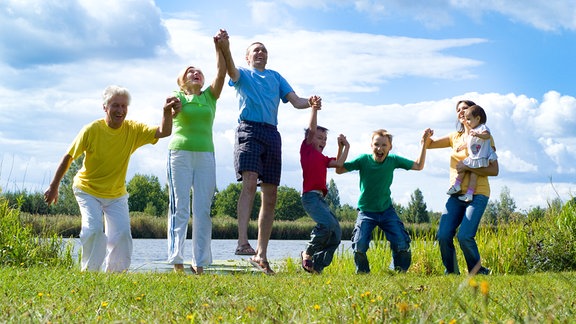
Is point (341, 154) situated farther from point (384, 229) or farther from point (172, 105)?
point (172, 105)

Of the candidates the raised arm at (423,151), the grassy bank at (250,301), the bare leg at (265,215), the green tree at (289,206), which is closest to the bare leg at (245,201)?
the bare leg at (265,215)

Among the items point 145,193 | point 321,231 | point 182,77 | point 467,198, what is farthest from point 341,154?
point 145,193

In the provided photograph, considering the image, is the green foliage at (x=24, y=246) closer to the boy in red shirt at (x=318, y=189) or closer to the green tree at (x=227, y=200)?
the boy in red shirt at (x=318, y=189)

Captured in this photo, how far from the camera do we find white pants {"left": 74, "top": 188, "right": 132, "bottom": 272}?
269 inches

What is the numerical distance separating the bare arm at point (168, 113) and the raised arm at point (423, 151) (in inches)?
120

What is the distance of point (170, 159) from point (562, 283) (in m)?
3.84

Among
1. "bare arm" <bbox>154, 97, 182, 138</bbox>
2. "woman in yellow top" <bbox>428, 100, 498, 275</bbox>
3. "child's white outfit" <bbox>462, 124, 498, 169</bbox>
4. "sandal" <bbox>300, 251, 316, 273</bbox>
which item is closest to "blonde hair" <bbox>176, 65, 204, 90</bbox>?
"bare arm" <bbox>154, 97, 182, 138</bbox>

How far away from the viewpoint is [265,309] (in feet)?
11.7

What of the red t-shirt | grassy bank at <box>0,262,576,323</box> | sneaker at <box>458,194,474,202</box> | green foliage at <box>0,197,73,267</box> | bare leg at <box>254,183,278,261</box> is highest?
the red t-shirt

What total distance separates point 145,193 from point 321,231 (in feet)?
112

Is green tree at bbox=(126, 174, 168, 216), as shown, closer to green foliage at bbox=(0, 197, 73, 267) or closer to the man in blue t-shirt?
green foliage at bbox=(0, 197, 73, 267)

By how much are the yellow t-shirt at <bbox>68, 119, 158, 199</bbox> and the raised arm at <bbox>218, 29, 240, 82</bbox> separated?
96 centimetres

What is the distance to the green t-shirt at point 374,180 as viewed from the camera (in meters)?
7.88

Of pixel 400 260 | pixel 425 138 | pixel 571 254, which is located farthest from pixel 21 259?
pixel 571 254
